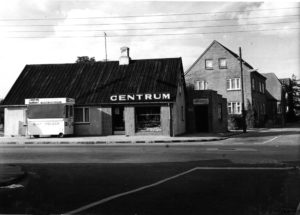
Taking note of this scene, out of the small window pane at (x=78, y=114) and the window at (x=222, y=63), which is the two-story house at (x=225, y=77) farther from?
the small window pane at (x=78, y=114)

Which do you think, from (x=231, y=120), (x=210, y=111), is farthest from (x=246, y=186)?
(x=231, y=120)

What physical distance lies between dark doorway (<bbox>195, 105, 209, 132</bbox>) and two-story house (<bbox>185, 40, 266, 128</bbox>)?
1514 cm

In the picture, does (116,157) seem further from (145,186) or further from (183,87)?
(183,87)

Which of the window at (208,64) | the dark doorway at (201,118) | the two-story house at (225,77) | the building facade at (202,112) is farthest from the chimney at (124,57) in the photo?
the window at (208,64)

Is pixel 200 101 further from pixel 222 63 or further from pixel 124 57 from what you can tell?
pixel 222 63

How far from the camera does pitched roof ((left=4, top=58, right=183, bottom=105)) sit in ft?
112

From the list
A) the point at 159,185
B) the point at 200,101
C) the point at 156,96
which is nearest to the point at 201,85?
the point at 200,101

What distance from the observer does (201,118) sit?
38125 mm

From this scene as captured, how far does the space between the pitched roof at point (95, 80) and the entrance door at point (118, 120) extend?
1171 millimetres

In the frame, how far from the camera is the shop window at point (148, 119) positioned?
3284 centimetres

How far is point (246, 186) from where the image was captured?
10367 mm

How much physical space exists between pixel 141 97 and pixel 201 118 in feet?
24.5

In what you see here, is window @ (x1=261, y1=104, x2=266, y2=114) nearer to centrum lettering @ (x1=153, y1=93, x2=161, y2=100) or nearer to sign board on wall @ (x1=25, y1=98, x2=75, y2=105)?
centrum lettering @ (x1=153, y1=93, x2=161, y2=100)

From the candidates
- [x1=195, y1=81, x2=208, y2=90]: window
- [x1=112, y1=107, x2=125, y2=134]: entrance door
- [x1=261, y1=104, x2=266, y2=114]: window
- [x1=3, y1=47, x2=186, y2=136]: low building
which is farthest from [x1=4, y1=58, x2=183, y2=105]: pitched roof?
[x1=261, y1=104, x2=266, y2=114]: window
